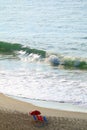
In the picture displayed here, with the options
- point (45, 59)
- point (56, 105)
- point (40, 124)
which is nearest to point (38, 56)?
point (45, 59)

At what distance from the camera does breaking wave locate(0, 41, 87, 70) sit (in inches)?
671

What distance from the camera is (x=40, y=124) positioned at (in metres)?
8.65

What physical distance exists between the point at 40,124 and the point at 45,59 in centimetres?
1024

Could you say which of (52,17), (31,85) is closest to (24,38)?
(52,17)

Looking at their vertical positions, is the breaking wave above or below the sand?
below

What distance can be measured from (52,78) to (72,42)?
8.64 m

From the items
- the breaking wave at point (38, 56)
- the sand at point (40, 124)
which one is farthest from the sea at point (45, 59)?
the sand at point (40, 124)

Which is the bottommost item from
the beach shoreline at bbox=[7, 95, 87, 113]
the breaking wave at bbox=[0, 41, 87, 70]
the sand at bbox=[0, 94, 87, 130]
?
the breaking wave at bbox=[0, 41, 87, 70]

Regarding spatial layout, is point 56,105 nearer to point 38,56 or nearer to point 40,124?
point 40,124

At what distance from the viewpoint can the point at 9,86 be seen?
1272cm

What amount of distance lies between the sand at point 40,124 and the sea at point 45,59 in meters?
0.81

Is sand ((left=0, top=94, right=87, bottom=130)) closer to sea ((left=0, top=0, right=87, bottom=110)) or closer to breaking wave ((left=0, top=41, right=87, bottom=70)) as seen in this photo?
sea ((left=0, top=0, right=87, bottom=110))

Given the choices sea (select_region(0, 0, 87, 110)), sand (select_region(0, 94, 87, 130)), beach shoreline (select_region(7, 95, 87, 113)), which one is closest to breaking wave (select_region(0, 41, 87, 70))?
sea (select_region(0, 0, 87, 110))

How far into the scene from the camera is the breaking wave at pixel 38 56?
55.9 ft
